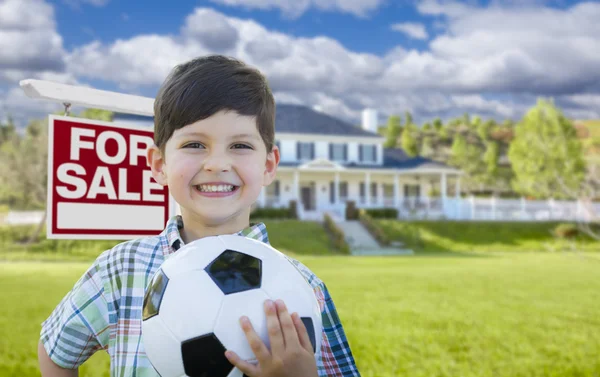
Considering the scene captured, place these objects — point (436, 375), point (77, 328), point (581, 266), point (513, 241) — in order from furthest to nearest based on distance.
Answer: point (513, 241) → point (581, 266) → point (436, 375) → point (77, 328)

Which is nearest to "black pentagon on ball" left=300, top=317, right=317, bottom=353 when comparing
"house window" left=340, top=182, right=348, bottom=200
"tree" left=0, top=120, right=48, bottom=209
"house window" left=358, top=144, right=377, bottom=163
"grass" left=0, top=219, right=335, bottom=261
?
"grass" left=0, top=219, right=335, bottom=261

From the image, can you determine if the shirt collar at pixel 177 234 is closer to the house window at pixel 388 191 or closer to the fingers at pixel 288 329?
the fingers at pixel 288 329

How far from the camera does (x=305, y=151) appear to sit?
125 ft

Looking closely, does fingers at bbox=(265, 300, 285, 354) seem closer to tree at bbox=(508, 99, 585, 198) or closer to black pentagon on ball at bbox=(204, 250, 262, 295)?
black pentagon on ball at bbox=(204, 250, 262, 295)

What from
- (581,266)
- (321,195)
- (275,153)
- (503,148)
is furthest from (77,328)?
(503,148)

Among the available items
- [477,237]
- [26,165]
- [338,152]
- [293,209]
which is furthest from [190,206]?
[26,165]

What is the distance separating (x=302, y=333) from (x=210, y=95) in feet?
2.74

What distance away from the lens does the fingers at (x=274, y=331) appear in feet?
5.30

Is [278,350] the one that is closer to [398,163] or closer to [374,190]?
[374,190]

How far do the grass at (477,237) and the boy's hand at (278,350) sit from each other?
27.6m

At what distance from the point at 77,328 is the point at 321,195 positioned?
36290 mm

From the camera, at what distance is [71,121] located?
3.69 m

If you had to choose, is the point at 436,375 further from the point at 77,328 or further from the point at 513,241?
the point at 513,241

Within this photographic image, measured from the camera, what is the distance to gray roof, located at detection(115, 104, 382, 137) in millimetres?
38562
